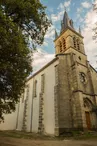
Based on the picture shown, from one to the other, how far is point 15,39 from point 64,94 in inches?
454

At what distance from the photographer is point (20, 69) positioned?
9.06 meters

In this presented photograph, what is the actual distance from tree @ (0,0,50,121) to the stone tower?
303 inches

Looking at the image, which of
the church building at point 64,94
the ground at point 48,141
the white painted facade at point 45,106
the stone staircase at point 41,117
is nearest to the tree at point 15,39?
the ground at point 48,141

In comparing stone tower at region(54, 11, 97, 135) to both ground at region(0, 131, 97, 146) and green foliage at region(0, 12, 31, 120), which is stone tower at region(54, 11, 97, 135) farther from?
green foliage at region(0, 12, 31, 120)

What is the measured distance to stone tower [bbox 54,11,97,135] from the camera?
15469 mm

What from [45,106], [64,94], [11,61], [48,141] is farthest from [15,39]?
[45,106]

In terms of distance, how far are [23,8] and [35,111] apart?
1663cm

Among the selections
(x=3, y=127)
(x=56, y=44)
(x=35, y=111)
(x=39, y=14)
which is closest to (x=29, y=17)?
(x=39, y=14)

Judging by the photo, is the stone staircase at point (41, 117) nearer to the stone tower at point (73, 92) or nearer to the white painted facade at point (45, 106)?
the white painted facade at point (45, 106)

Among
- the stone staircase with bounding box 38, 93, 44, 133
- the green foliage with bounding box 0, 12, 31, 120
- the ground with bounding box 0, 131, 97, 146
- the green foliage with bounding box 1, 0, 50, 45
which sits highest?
the green foliage with bounding box 1, 0, 50, 45

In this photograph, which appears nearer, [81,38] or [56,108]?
[56,108]

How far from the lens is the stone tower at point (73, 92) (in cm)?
1547

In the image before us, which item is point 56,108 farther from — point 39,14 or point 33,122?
point 39,14

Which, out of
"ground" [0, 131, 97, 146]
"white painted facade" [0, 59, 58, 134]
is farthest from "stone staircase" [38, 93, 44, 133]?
"ground" [0, 131, 97, 146]
